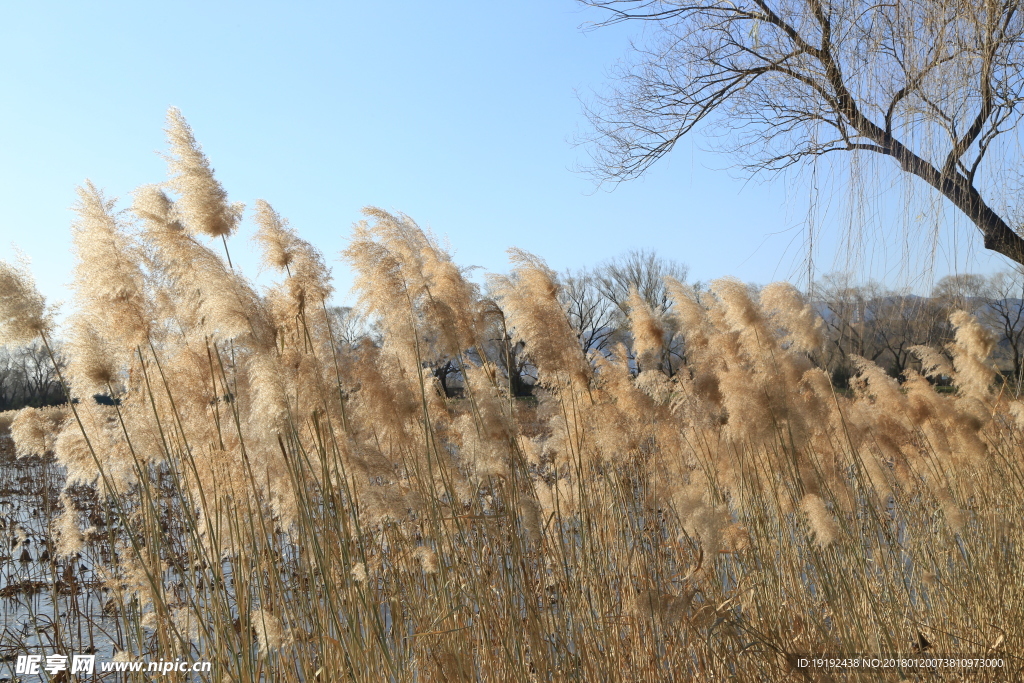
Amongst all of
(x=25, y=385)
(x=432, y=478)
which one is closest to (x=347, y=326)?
(x=432, y=478)

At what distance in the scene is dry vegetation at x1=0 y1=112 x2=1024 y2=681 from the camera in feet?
6.55

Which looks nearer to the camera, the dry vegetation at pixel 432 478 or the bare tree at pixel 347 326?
the dry vegetation at pixel 432 478

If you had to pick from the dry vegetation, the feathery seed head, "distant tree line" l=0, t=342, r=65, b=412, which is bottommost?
the dry vegetation

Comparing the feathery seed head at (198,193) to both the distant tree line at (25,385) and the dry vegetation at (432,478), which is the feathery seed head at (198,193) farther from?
the distant tree line at (25,385)

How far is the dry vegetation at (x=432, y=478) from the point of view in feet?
6.55

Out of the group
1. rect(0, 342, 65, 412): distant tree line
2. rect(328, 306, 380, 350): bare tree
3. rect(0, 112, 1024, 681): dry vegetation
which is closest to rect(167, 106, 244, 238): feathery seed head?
rect(0, 112, 1024, 681): dry vegetation

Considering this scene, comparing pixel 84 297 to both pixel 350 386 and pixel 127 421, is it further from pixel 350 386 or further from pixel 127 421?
pixel 350 386

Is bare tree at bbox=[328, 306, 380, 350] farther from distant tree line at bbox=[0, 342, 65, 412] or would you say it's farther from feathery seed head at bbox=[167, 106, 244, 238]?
distant tree line at bbox=[0, 342, 65, 412]

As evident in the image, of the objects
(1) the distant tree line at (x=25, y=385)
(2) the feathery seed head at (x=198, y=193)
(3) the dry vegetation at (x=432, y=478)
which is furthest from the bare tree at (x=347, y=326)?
(1) the distant tree line at (x=25, y=385)

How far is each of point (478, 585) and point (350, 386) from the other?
81cm

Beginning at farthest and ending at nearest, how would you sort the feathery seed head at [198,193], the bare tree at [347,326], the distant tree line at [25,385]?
the distant tree line at [25,385] → the bare tree at [347,326] → the feathery seed head at [198,193]

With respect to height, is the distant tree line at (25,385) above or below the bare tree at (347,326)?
above

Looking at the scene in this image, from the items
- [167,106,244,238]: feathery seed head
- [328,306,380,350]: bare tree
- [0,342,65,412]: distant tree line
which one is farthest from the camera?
[0,342,65,412]: distant tree line

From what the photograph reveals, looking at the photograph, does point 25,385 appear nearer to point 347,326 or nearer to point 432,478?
point 347,326
